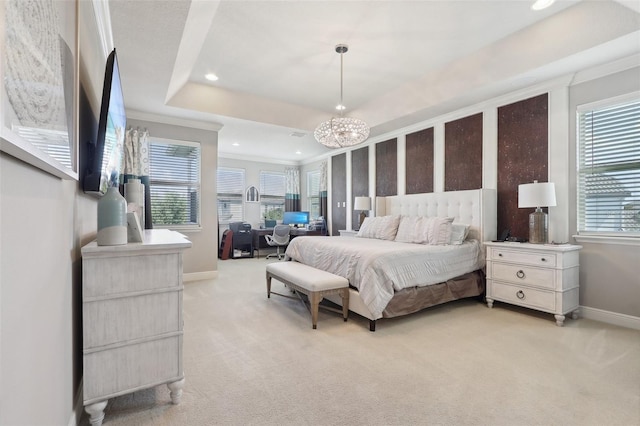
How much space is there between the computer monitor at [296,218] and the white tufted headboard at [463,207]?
125 inches

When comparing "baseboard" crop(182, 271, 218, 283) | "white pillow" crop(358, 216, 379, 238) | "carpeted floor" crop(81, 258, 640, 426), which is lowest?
"carpeted floor" crop(81, 258, 640, 426)

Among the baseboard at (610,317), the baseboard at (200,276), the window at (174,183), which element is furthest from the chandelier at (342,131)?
the baseboard at (610,317)

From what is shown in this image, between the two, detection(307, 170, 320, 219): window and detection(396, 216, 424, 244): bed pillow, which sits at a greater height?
detection(307, 170, 320, 219): window

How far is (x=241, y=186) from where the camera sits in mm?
7945

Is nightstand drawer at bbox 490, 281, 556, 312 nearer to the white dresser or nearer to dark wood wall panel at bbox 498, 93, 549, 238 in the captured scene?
dark wood wall panel at bbox 498, 93, 549, 238

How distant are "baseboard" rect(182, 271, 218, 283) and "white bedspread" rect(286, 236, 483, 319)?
199 centimetres

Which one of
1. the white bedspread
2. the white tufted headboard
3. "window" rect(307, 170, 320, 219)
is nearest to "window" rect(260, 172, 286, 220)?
"window" rect(307, 170, 320, 219)

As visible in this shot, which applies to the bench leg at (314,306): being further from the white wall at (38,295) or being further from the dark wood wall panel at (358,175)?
the dark wood wall panel at (358,175)

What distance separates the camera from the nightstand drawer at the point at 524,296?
3.02 m

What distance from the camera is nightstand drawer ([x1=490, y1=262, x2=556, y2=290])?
3033 millimetres

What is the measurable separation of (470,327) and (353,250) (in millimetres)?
1353

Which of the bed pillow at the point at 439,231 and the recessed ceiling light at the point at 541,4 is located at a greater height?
the recessed ceiling light at the point at 541,4

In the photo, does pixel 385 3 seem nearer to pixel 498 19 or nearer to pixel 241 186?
pixel 498 19

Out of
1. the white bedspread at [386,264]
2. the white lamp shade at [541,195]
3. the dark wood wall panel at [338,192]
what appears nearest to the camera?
the white bedspread at [386,264]
